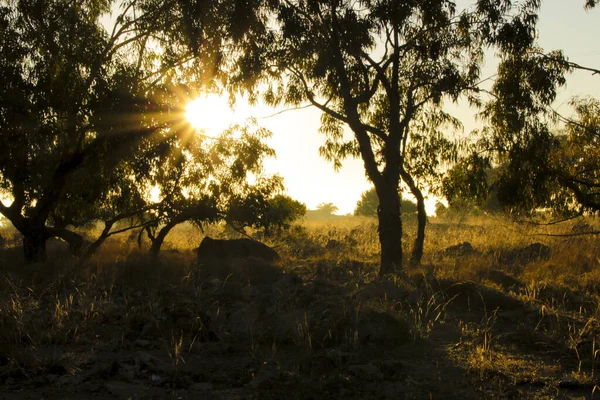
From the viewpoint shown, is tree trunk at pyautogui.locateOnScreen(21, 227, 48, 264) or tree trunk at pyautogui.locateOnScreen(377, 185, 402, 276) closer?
tree trunk at pyautogui.locateOnScreen(377, 185, 402, 276)

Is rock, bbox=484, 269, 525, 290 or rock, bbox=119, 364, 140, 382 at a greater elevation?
rock, bbox=484, 269, 525, 290

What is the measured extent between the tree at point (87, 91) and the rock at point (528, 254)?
8660 millimetres

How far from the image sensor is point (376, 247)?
747 inches

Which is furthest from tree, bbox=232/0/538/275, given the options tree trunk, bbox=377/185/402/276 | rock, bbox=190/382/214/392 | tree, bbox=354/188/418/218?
tree, bbox=354/188/418/218

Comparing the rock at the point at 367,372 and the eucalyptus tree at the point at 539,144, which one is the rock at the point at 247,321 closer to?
the rock at the point at 367,372

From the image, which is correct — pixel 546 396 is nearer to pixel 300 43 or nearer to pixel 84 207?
pixel 300 43

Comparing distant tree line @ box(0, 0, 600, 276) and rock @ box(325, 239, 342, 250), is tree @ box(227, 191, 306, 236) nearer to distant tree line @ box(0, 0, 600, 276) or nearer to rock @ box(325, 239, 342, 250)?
distant tree line @ box(0, 0, 600, 276)

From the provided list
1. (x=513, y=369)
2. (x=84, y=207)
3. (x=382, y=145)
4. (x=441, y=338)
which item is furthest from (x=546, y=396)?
(x=84, y=207)

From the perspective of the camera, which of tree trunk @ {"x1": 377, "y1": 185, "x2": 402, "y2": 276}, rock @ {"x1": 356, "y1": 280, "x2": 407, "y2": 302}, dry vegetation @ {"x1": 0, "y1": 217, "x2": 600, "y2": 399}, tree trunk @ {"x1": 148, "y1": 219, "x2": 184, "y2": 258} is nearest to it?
dry vegetation @ {"x1": 0, "y1": 217, "x2": 600, "y2": 399}

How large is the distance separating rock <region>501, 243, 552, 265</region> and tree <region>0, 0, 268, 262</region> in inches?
341

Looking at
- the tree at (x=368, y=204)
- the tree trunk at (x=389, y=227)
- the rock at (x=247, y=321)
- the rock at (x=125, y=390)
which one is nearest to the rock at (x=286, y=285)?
the rock at (x=247, y=321)

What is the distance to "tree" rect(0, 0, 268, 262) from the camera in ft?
39.5

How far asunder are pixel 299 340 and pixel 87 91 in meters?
8.39

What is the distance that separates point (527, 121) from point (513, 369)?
8.69 meters
